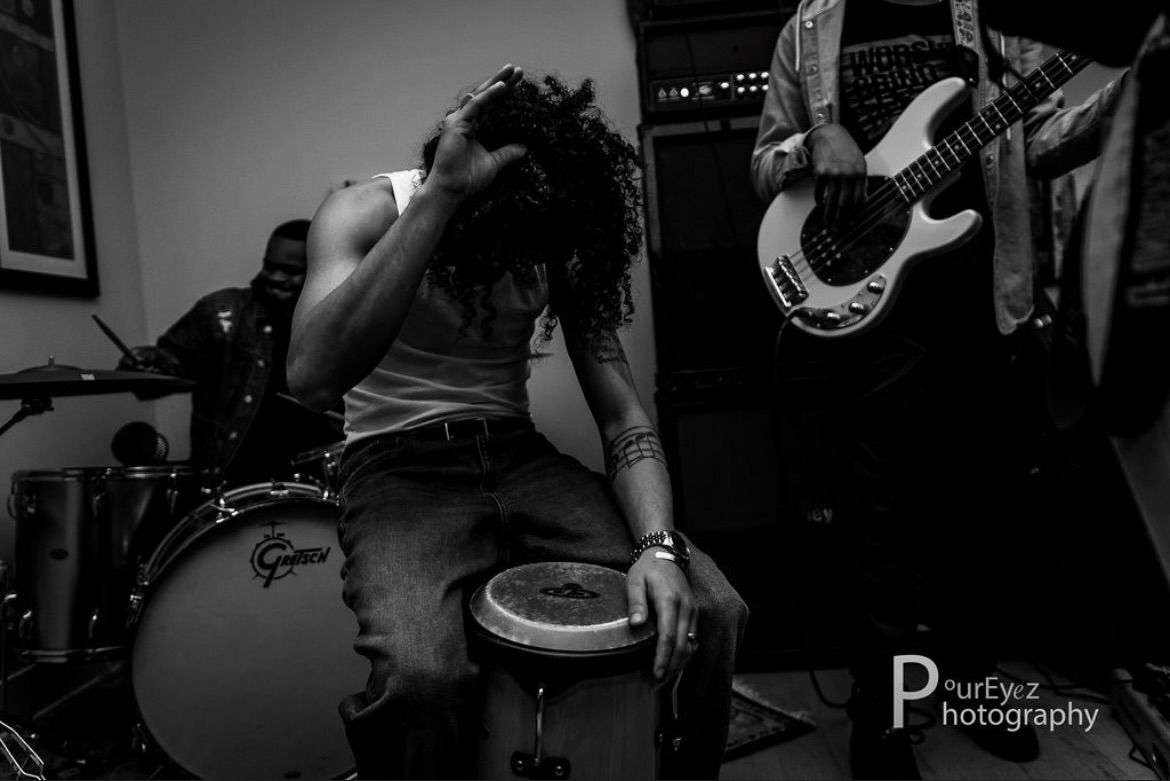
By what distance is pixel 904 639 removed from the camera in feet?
5.10

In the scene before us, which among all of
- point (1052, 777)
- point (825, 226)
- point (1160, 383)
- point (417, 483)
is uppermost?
point (825, 226)

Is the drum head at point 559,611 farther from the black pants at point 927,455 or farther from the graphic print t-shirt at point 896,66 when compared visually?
the graphic print t-shirt at point 896,66

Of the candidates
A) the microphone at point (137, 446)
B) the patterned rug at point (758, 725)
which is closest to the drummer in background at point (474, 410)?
the patterned rug at point (758, 725)

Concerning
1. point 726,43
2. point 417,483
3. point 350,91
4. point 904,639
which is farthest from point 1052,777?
point 350,91

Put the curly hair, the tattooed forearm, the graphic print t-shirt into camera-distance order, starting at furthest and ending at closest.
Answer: the graphic print t-shirt < the tattooed forearm < the curly hair

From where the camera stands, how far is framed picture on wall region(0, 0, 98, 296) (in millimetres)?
2102

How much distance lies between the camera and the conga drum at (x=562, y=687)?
2.74 feet

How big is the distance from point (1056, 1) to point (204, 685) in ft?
5.81

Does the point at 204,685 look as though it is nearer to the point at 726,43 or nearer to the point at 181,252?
the point at 181,252

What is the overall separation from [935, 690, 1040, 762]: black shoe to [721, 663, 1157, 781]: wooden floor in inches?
0.5

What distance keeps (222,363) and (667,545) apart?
187cm

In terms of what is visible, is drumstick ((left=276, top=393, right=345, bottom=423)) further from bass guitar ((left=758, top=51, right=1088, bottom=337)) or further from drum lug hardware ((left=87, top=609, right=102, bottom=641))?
bass guitar ((left=758, top=51, right=1088, bottom=337))

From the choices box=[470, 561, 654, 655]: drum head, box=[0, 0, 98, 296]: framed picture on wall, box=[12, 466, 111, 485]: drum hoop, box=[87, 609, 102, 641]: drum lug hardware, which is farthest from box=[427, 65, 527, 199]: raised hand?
box=[0, 0, 98, 296]: framed picture on wall

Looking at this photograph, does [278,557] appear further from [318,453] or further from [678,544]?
[678,544]
